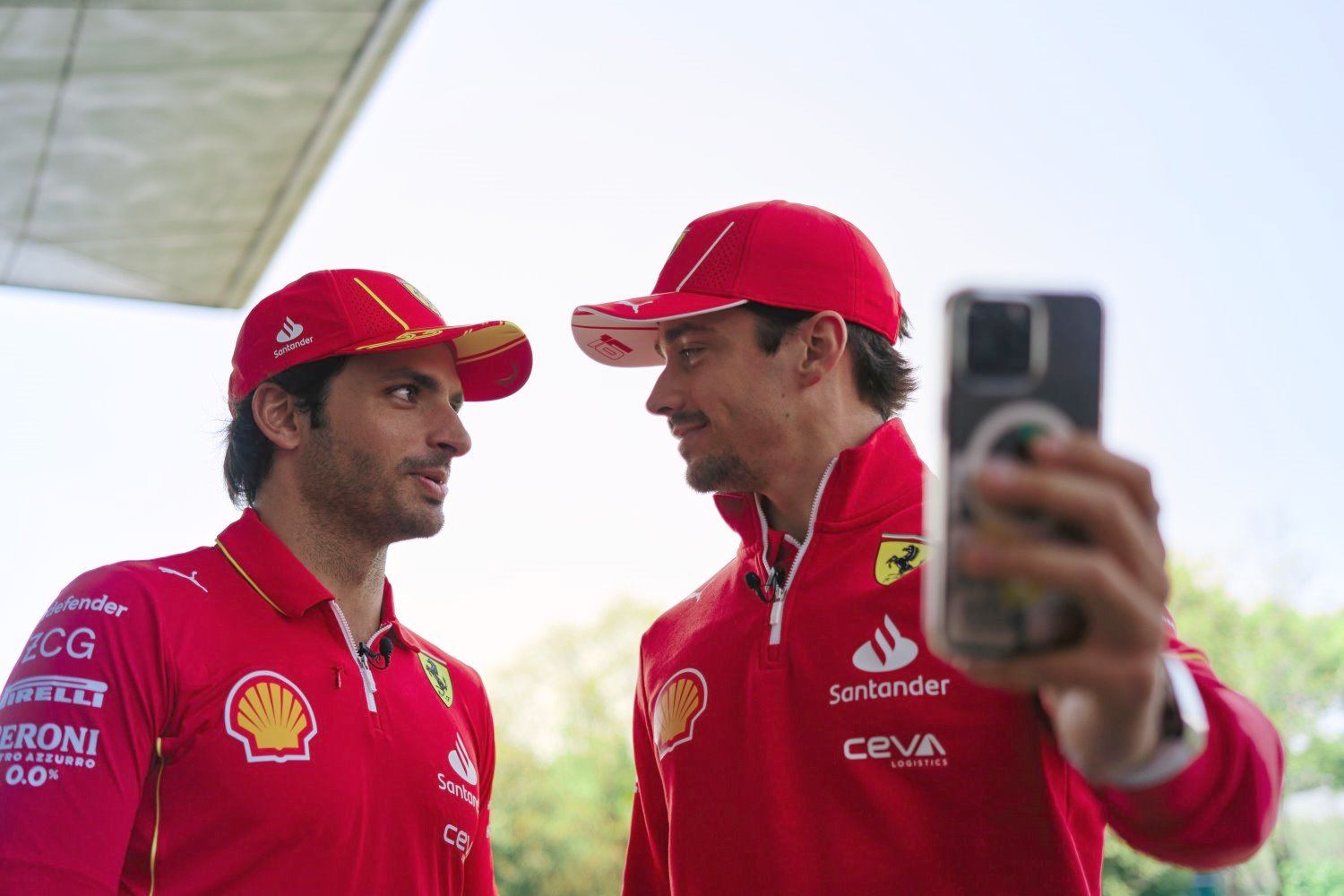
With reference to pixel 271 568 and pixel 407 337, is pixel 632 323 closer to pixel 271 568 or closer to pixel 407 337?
pixel 407 337

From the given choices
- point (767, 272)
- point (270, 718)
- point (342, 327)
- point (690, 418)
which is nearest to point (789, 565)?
point (690, 418)

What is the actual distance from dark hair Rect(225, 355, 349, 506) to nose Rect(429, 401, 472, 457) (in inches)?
12.4

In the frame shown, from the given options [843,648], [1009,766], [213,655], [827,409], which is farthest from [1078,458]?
[213,655]

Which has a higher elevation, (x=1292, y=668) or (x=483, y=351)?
(x=1292, y=668)

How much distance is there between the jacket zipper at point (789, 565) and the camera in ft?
9.35

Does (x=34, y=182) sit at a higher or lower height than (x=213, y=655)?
higher

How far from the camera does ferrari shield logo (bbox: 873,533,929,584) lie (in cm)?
283

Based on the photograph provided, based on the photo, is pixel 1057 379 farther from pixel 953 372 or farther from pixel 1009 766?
pixel 1009 766

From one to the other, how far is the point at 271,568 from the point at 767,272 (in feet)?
4.74

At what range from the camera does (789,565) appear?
9.85 feet

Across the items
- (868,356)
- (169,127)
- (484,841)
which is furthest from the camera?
Answer: (169,127)

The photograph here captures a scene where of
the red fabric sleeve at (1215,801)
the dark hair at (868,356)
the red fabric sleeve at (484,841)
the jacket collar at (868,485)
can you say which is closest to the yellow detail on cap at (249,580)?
the red fabric sleeve at (484,841)

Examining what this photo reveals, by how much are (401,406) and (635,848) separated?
138 centimetres

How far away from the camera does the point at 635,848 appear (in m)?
3.25
